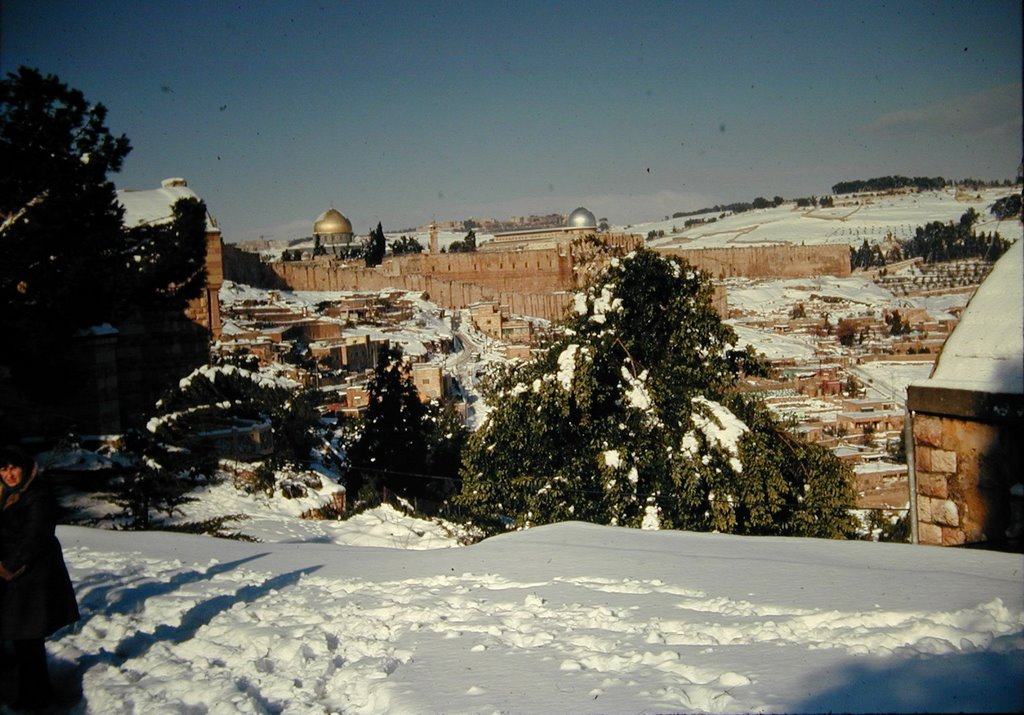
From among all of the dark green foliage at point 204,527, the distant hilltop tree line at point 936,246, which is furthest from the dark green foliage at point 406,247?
the dark green foliage at point 204,527

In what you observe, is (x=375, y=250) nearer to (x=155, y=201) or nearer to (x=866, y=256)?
(x=866, y=256)

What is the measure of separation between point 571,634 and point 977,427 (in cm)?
233

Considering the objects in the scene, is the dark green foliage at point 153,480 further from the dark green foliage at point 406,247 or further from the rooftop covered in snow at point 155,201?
the dark green foliage at point 406,247

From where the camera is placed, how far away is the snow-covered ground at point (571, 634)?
275 cm

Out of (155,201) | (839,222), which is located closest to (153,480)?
(155,201)

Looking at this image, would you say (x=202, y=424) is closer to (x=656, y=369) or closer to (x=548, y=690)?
(x=656, y=369)

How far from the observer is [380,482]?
14516 mm

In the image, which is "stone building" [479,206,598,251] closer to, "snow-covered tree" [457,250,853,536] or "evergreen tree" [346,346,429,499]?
"evergreen tree" [346,346,429,499]

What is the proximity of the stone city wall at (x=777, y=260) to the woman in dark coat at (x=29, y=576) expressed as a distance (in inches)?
2652

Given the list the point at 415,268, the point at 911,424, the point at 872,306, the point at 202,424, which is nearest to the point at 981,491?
the point at 911,424

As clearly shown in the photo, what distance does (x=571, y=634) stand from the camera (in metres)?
3.60

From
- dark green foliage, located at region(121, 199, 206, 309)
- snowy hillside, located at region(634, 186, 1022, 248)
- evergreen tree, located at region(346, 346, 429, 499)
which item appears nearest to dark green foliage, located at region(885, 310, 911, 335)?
snowy hillside, located at region(634, 186, 1022, 248)

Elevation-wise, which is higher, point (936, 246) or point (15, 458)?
point (936, 246)

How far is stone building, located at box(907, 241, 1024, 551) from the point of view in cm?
421
